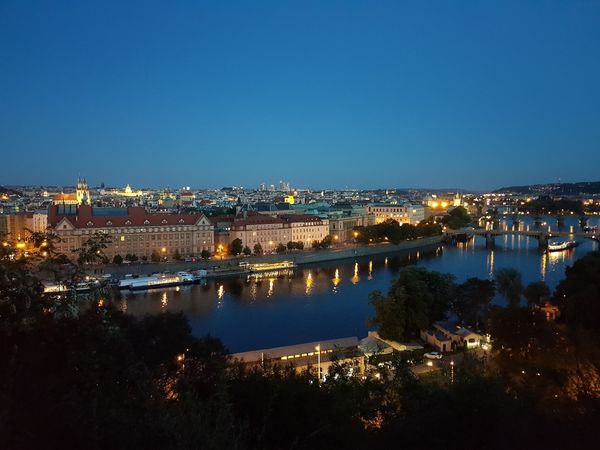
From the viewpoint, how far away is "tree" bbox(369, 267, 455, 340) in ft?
20.9

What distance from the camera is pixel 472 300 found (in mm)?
7156

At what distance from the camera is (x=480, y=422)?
7.45ft

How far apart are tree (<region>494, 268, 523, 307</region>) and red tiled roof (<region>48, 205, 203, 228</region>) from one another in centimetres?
949

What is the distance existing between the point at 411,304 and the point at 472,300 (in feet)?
3.44

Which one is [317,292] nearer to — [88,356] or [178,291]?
[178,291]

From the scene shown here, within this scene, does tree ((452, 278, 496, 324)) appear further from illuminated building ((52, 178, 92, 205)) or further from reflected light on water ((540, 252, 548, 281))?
illuminated building ((52, 178, 92, 205))

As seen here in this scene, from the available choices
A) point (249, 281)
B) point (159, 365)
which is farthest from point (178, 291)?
point (159, 365)

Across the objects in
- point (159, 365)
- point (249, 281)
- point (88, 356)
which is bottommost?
point (249, 281)

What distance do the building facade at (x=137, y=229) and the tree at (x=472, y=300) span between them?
30.8 feet

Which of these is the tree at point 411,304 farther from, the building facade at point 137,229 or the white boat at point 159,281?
the building facade at point 137,229

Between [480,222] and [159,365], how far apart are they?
2912 cm

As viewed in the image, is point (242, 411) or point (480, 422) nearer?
point (480, 422)

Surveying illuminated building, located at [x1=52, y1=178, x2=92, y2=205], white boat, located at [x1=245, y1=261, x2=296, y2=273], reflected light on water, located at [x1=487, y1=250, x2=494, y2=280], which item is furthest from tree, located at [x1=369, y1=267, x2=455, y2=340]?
illuminated building, located at [x1=52, y1=178, x2=92, y2=205]

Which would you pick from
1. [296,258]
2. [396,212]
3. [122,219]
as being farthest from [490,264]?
[396,212]
